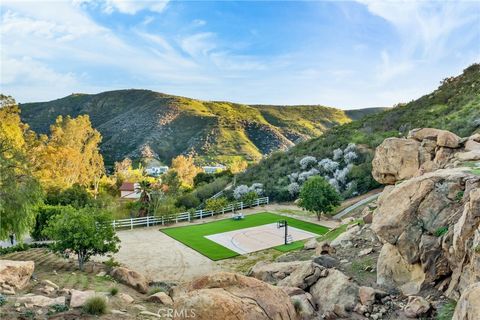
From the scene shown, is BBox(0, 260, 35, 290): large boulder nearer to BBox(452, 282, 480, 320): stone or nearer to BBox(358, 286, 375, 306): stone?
BBox(358, 286, 375, 306): stone

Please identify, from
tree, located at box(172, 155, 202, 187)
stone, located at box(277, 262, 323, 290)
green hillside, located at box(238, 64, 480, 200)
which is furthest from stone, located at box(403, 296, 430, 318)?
tree, located at box(172, 155, 202, 187)

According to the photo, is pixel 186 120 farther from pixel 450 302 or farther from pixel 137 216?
pixel 450 302

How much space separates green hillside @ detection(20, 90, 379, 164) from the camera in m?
87.4

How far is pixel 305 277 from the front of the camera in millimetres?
9875

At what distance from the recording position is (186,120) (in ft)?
320

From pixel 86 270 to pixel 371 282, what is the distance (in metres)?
10.1

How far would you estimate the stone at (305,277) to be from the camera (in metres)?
9.75

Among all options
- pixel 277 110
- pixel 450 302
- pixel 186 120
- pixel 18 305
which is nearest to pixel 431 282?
pixel 450 302

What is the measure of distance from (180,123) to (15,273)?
290ft

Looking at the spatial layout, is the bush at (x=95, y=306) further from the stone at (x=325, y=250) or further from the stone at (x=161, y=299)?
the stone at (x=325, y=250)

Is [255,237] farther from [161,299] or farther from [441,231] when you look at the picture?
[441,231]

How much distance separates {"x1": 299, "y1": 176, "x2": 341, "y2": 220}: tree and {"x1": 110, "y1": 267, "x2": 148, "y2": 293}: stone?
46.1 feet

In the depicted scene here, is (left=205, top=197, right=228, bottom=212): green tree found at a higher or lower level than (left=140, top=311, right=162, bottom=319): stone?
higher

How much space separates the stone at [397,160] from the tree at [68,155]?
2651 cm
